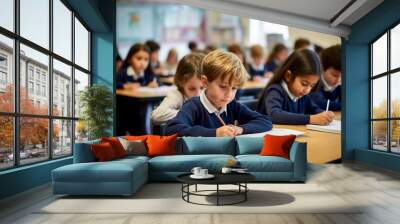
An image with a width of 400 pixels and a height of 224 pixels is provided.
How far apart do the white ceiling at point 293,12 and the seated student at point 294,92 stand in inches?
27.0

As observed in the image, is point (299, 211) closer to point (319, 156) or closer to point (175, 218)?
point (175, 218)

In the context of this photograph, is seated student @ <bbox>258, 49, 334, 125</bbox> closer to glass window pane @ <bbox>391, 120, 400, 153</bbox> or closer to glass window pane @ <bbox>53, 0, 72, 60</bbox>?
glass window pane @ <bbox>391, 120, 400, 153</bbox>

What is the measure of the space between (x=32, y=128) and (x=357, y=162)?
7147 mm

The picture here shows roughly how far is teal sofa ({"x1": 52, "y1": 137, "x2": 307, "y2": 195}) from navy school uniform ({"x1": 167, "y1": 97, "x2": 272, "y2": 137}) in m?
1.58

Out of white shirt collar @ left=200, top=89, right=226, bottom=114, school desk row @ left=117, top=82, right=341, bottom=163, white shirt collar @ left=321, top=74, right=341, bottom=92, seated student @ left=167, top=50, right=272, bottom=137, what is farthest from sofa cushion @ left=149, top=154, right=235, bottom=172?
white shirt collar @ left=321, top=74, right=341, bottom=92

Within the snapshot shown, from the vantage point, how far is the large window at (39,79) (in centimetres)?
548

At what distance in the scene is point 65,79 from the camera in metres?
7.77

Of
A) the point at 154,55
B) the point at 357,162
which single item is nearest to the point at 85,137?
the point at 154,55

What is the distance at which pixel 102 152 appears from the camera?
245 inches

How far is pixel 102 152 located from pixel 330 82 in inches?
231

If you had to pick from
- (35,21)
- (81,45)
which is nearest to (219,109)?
(81,45)

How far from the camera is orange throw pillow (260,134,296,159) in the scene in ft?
22.4

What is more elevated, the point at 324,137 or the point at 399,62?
the point at 399,62

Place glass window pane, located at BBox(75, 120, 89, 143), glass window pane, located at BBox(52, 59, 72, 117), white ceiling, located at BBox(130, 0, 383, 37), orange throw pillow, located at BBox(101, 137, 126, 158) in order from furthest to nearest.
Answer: white ceiling, located at BBox(130, 0, 383, 37), glass window pane, located at BBox(75, 120, 89, 143), glass window pane, located at BBox(52, 59, 72, 117), orange throw pillow, located at BBox(101, 137, 126, 158)
